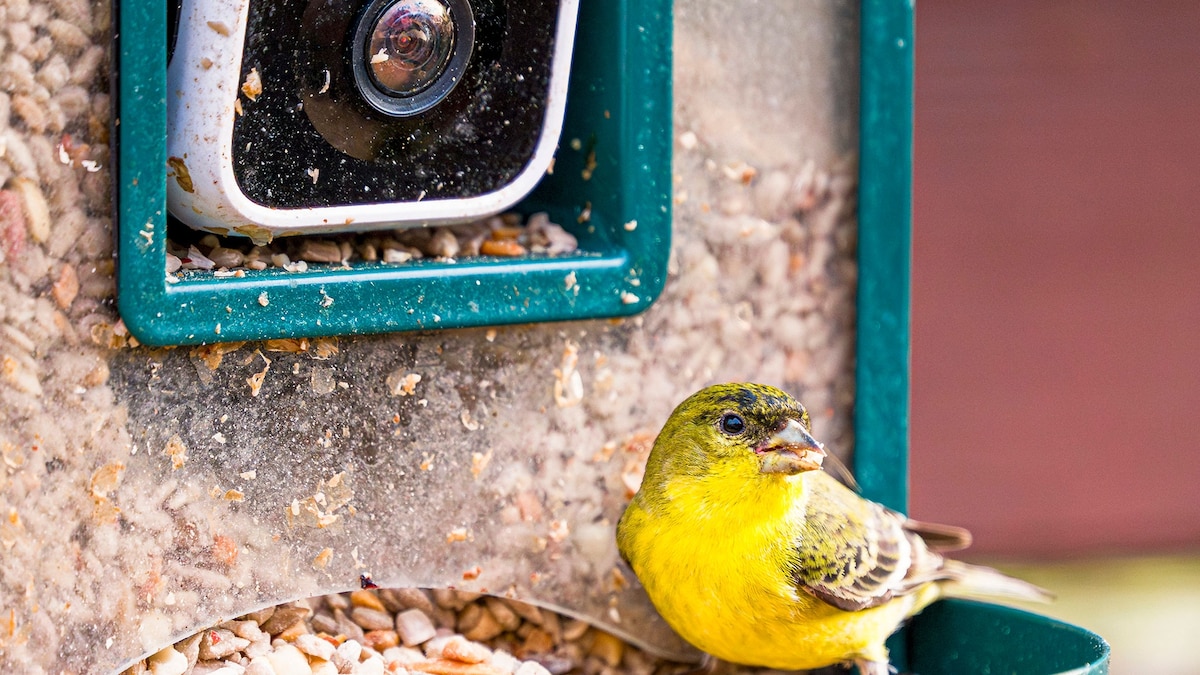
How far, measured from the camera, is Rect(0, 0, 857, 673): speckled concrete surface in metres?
1.93

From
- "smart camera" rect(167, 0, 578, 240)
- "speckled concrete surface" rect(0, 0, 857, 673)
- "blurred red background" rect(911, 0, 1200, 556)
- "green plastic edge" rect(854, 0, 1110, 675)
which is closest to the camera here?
"speckled concrete surface" rect(0, 0, 857, 673)

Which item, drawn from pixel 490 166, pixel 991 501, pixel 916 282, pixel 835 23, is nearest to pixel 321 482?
pixel 490 166

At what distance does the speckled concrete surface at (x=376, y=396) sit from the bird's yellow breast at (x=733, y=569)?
0.21 meters

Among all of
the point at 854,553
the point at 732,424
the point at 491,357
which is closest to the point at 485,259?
the point at 491,357

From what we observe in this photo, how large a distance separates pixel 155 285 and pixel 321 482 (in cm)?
43

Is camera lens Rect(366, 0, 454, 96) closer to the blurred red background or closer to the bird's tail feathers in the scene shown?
the bird's tail feathers

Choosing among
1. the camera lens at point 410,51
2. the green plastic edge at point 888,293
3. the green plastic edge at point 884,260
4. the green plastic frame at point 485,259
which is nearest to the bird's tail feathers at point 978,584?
the green plastic edge at point 888,293

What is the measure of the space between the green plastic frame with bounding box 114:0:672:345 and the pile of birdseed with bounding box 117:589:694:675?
48cm

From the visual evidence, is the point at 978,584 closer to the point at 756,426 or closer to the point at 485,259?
the point at 756,426

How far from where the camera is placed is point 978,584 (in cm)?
282

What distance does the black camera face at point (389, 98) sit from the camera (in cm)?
212

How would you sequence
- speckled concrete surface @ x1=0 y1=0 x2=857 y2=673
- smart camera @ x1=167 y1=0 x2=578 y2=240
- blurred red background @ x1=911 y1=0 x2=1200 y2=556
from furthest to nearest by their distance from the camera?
blurred red background @ x1=911 y1=0 x2=1200 y2=556 → smart camera @ x1=167 y1=0 x2=578 y2=240 → speckled concrete surface @ x1=0 y1=0 x2=857 y2=673

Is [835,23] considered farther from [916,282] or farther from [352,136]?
[916,282]

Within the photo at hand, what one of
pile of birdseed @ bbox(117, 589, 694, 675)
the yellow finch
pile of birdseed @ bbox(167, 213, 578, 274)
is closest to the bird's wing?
the yellow finch
